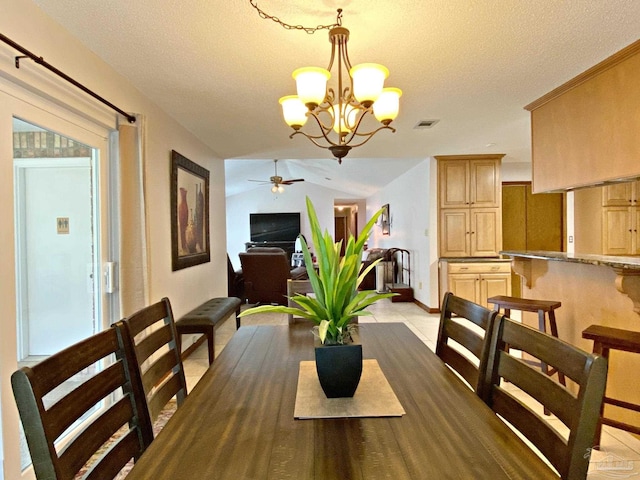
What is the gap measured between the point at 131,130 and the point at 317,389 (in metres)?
2.14

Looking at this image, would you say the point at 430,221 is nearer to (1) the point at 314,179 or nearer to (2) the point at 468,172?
(2) the point at 468,172

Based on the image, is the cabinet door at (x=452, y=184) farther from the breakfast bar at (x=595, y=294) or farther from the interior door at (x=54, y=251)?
the interior door at (x=54, y=251)

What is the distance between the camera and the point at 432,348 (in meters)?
3.67

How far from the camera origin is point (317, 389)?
3.87ft

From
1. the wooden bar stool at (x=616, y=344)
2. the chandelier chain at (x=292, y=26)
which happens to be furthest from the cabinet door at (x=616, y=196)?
the chandelier chain at (x=292, y=26)

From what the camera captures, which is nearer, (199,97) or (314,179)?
(199,97)

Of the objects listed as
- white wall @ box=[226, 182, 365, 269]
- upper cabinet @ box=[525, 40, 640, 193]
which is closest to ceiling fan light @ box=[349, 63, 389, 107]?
upper cabinet @ box=[525, 40, 640, 193]

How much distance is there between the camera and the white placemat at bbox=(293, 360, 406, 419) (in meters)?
1.02

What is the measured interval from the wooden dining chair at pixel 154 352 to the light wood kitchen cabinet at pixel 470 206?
454cm

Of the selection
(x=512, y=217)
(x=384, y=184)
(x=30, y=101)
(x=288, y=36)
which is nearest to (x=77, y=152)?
(x=30, y=101)

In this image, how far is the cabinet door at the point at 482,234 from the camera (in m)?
5.31

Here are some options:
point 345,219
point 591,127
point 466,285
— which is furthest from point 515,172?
point 345,219

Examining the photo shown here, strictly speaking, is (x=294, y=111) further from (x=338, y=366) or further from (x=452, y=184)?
(x=452, y=184)

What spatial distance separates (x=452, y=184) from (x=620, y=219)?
2.03 metres
